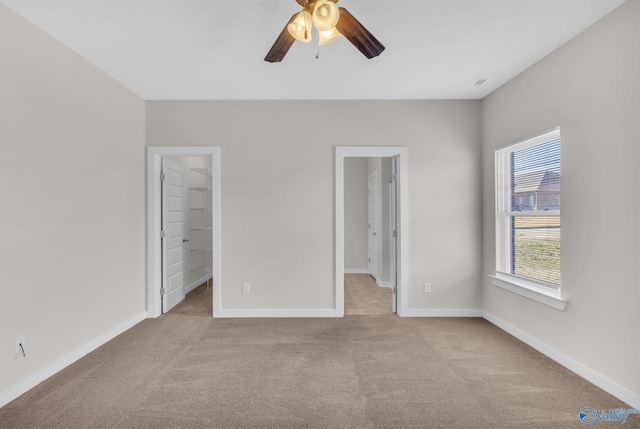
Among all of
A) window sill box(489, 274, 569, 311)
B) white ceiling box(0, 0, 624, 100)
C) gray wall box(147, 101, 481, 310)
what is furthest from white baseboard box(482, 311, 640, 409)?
white ceiling box(0, 0, 624, 100)

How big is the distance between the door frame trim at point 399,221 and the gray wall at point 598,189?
4.32 feet

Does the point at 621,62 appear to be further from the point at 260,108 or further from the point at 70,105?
the point at 70,105

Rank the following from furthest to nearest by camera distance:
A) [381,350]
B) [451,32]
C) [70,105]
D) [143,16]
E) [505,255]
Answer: [505,255] < [381,350] < [70,105] < [451,32] < [143,16]

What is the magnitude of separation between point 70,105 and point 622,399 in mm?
4675

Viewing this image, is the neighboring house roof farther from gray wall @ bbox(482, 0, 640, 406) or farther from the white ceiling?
the white ceiling

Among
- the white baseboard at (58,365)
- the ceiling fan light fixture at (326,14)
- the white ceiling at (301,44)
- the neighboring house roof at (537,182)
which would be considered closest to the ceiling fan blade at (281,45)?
the ceiling fan light fixture at (326,14)

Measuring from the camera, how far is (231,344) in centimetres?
298

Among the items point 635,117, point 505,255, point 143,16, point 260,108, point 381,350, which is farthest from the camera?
point 260,108

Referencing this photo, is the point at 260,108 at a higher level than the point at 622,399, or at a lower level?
higher

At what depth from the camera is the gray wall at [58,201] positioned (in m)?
2.12

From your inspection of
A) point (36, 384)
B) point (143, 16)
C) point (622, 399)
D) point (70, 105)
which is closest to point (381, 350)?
point (622, 399)

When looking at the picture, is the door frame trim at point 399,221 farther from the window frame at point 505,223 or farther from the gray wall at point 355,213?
the gray wall at point 355,213

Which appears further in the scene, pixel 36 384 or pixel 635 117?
pixel 36 384

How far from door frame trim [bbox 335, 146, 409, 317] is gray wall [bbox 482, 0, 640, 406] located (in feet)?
4.32
